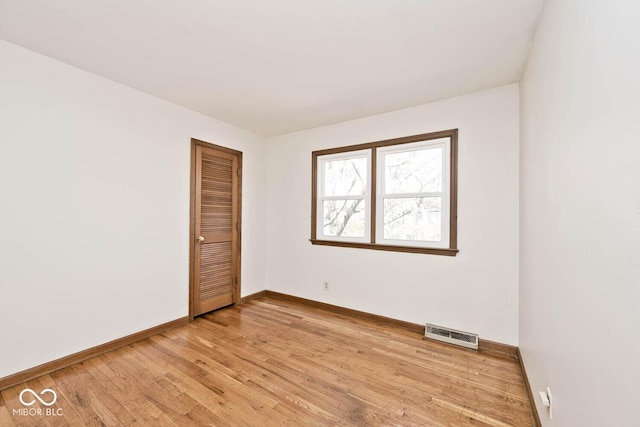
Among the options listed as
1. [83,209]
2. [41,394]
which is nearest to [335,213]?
[83,209]

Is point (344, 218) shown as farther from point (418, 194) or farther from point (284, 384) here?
point (284, 384)

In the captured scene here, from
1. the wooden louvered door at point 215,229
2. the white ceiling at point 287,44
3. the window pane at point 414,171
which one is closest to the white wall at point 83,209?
the wooden louvered door at point 215,229

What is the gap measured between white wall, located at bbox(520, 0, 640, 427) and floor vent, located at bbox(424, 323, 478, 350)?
1032mm

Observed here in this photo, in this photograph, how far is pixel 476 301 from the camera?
2.72 metres

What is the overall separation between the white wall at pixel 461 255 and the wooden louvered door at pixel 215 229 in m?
1.07

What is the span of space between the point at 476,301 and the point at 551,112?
6.51 ft

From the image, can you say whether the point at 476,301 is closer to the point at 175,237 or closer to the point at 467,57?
the point at 467,57

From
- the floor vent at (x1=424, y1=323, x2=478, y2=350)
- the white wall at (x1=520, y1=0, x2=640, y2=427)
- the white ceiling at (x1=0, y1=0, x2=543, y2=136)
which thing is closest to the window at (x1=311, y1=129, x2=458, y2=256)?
the white ceiling at (x1=0, y1=0, x2=543, y2=136)

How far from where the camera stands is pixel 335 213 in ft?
12.5

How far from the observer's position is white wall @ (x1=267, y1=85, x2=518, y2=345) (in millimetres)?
2588

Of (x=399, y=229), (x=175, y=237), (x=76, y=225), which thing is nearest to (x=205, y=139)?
(x=175, y=237)

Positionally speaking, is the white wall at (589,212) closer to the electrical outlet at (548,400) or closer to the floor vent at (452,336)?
the electrical outlet at (548,400)

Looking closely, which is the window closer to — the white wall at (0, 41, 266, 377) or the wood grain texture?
the wood grain texture

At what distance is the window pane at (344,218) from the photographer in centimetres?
358
